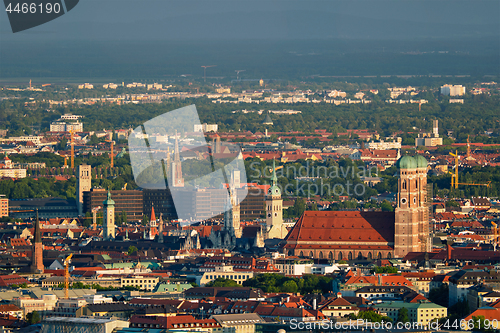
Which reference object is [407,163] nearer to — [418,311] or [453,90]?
[418,311]

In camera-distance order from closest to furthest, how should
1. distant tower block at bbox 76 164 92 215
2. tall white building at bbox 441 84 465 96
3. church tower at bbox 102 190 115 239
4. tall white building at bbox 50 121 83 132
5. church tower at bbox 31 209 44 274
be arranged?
church tower at bbox 31 209 44 274, church tower at bbox 102 190 115 239, distant tower block at bbox 76 164 92 215, tall white building at bbox 50 121 83 132, tall white building at bbox 441 84 465 96

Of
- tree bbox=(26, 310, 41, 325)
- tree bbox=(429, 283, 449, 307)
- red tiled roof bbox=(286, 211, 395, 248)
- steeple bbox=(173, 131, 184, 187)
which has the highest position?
steeple bbox=(173, 131, 184, 187)

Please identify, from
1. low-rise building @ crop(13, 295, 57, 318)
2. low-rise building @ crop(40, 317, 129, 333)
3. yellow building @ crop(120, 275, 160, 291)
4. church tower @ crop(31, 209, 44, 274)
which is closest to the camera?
low-rise building @ crop(40, 317, 129, 333)

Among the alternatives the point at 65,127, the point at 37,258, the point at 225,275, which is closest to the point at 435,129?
the point at 65,127

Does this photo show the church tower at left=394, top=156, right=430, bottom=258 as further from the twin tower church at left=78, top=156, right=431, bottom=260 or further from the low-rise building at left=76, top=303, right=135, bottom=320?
the low-rise building at left=76, top=303, right=135, bottom=320

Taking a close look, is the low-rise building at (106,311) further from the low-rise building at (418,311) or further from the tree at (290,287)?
the tree at (290,287)

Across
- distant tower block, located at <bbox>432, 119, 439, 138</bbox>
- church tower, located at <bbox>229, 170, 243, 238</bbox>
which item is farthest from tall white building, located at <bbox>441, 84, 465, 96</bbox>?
church tower, located at <bbox>229, 170, 243, 238</bbox>

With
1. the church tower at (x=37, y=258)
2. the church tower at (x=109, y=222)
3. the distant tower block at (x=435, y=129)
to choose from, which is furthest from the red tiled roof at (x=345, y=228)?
the distant tower block at (x=435, y=129)
